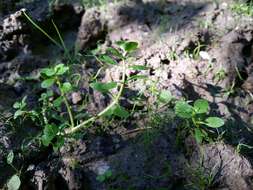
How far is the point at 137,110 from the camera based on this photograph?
237cm

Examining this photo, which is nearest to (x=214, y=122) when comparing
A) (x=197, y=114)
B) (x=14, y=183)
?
(x=197, y=114)

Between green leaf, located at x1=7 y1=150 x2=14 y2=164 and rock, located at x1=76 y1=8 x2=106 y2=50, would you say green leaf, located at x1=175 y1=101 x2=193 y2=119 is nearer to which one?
green leaf, located at x1=7 y1=150 x2=14 y2=164

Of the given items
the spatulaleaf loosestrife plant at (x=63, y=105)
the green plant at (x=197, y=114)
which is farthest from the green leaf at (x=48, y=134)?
the green plant at (x=197, y=114)

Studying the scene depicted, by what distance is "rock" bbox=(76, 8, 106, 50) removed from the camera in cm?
284

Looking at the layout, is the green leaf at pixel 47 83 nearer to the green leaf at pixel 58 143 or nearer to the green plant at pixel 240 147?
the green leaf at pixel 58 143

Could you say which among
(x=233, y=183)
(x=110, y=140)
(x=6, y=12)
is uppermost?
(x=6, y=12)

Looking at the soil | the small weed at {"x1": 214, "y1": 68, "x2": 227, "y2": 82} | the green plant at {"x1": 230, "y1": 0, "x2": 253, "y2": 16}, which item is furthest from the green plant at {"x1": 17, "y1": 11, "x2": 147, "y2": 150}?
the green plant at {"x1": 230, "y1": 0, "x2": 253, "y2": 16}

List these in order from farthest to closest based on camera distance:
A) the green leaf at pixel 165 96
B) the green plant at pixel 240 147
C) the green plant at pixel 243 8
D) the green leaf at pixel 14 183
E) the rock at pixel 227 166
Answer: the green plant at pixel 243 8
the green leaf at pixel 165 96
the green plant at pixel 240 147
the rock at pixel 227 166
the green leaf at pixel 14 183

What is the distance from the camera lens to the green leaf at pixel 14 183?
187cm

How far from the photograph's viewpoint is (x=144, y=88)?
7.98 feet

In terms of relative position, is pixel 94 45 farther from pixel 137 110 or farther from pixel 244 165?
pixel 244 165

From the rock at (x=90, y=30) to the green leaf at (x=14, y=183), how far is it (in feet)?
4.08

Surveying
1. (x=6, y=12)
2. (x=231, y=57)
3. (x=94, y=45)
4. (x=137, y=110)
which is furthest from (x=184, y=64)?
(x=6, y=12)

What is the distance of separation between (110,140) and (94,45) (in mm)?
923
